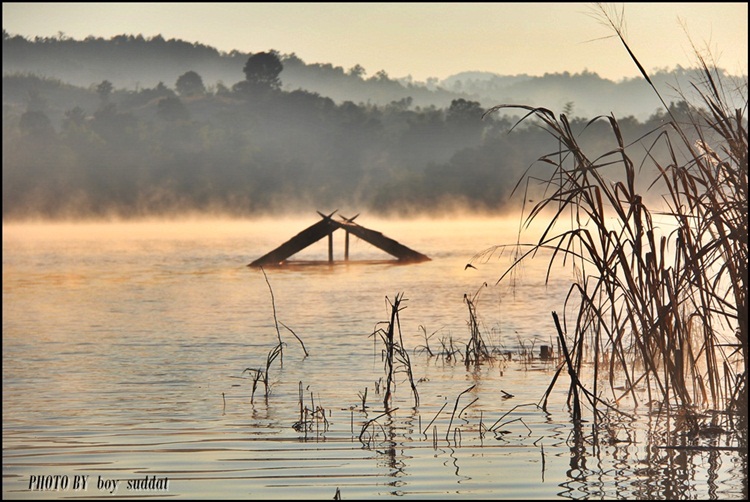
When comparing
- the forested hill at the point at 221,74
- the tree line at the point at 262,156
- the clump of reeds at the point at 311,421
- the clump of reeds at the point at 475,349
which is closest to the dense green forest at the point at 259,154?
the tree line at the point at 262,156

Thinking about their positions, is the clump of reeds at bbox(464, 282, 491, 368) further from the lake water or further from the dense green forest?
the dense green forest

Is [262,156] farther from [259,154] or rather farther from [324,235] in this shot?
[324,235]

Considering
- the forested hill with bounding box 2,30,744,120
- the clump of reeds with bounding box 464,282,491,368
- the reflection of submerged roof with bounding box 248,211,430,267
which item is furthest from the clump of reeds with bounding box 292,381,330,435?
the forested hill with bounding box 2,30,744,120

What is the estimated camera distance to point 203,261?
122 feet

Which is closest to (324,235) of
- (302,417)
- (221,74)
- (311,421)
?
(302,417)

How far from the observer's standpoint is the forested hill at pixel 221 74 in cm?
13300

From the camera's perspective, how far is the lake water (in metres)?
6.12

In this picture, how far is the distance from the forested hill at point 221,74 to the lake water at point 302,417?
113780mm

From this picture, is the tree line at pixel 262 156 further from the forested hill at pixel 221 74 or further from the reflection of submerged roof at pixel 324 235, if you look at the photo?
the reflection of submerged roof at pixel 324 235

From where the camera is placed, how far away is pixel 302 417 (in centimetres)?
793

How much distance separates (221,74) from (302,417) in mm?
126810

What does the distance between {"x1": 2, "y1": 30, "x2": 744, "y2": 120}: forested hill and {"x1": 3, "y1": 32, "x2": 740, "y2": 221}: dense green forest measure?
2028 cm

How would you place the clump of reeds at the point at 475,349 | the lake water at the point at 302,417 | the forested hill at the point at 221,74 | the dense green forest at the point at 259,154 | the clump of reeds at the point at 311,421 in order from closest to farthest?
1. the lake water at the point at 302,417
2. the clump of reeds at the point at 311,421
3. the clump of reeds at the point at 475,349
4. the dense green forest at the point at 259,154
5. the forested hill at the point at 221,74

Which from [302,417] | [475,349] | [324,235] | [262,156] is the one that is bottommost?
[302,417]
